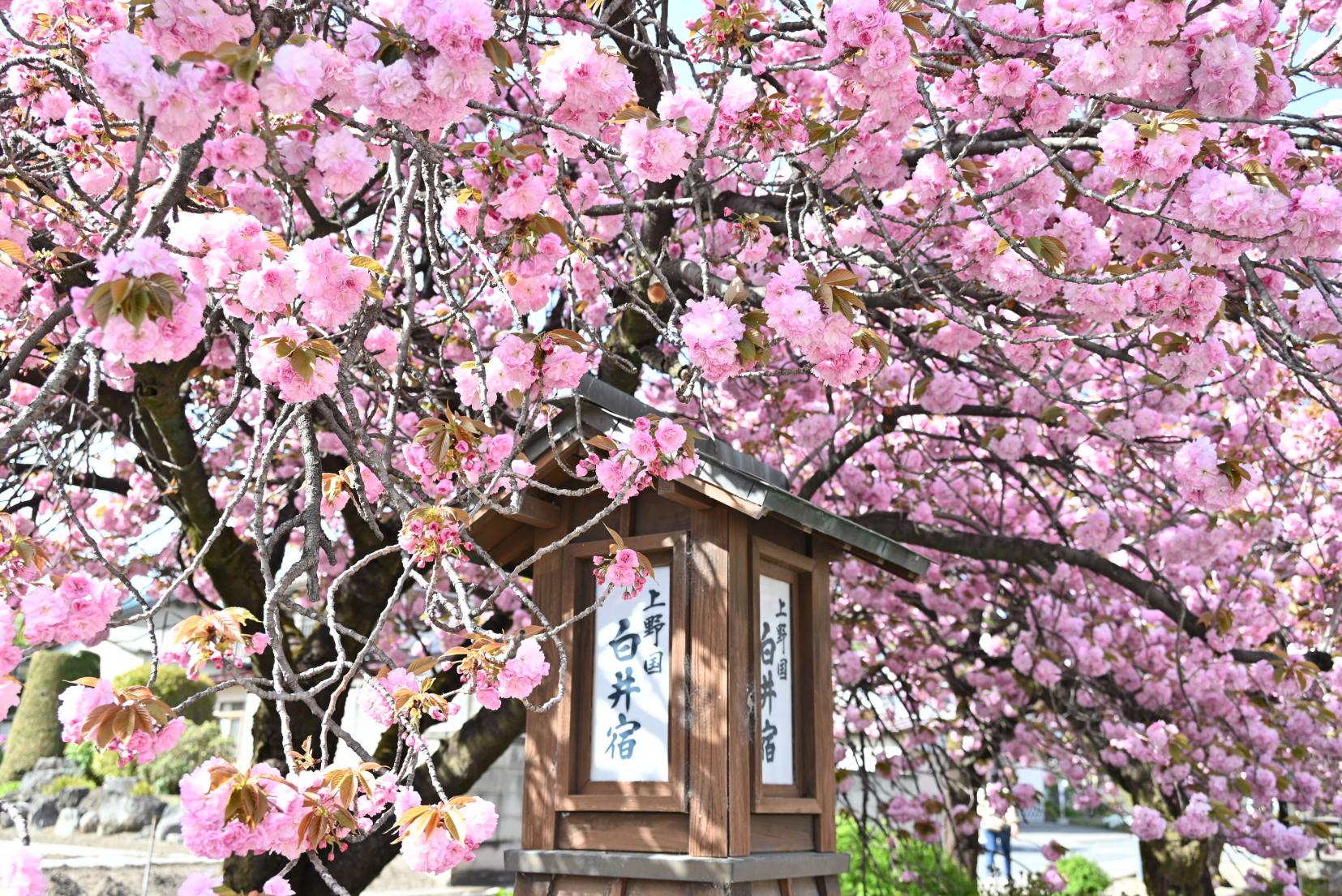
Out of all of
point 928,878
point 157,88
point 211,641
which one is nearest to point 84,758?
point 928,878

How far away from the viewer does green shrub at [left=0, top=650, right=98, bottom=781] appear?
1389cm

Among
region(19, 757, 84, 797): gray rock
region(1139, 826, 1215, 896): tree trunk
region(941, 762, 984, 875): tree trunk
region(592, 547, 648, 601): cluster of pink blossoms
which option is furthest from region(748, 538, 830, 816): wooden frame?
region(19, 757, 84, 797): gray rock

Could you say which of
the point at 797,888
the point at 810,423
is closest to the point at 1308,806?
the point at 810,423

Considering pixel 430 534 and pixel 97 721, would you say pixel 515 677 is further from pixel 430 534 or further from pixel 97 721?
pixel 97 721

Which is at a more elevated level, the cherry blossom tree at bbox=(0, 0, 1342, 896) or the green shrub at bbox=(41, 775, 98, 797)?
the cherry blossom tree at bbox=(0, 0, 1342, 896)

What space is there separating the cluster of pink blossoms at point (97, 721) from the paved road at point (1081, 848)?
Answer: 7921mm

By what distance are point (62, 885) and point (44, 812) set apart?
5653 mm

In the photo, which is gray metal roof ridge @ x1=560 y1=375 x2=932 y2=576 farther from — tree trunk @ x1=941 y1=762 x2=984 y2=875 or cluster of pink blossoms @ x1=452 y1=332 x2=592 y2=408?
tree trunk @ x1=941 y1=762 x2=984 y2=875

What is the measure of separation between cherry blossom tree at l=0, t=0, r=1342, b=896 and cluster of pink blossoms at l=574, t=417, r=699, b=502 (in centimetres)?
2

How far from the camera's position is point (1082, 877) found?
10102 millimetres

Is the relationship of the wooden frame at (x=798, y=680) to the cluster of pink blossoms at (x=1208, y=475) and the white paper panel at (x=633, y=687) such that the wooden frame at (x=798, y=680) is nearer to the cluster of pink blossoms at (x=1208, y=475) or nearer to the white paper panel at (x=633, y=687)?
the white paper panel at (x=633, y=687)

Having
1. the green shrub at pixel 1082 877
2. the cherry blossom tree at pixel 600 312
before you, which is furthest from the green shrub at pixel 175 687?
the green shrub at pixel 1082 877

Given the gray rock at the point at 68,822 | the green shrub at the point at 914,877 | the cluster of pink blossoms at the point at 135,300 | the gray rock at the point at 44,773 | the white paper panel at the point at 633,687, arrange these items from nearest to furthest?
the cluster of pink blossoms at the point at 135,300 < the white paper panel at the point at 633,687 < the green shrub at the point at 914,877 < the gray rock at the point at 68,822 < the gray rock at the point at 44,773

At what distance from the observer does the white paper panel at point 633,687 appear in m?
2.91
